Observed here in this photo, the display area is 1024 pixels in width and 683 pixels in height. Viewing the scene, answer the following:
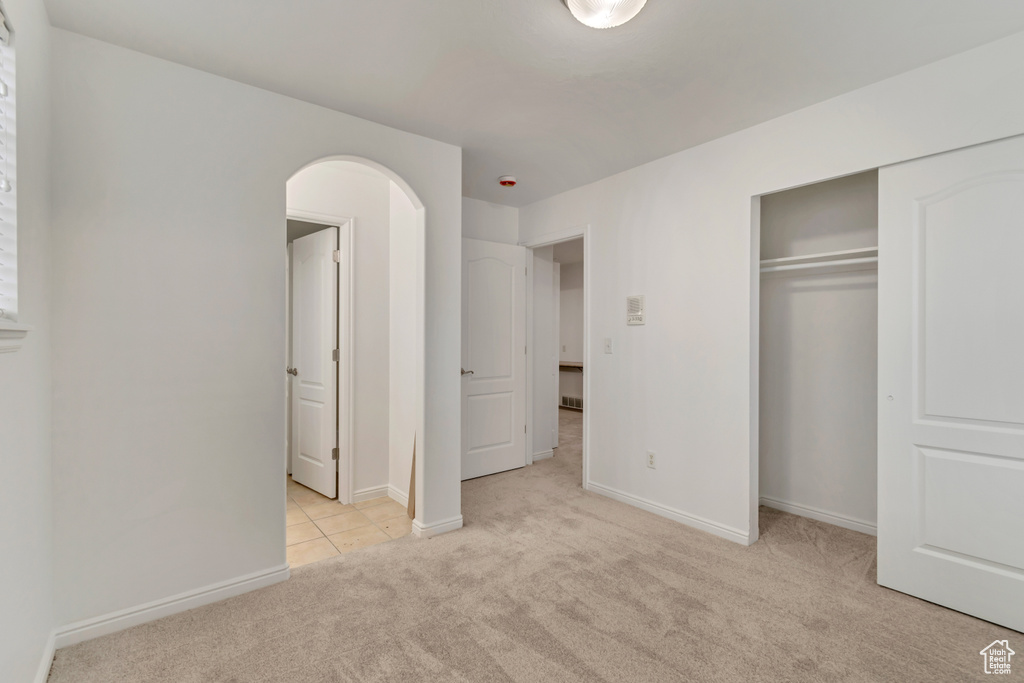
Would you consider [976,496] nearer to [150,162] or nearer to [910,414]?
[910,414]

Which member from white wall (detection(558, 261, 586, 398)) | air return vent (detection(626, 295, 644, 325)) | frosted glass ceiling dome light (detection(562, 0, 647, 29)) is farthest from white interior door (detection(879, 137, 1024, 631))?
white wall (detection(558, 261, 586, 398))

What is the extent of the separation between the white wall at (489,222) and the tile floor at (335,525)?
2404 millimetres

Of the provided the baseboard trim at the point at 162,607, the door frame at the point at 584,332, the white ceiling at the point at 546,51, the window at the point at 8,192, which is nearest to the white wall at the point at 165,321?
the baseboard trim at the point at 162,607

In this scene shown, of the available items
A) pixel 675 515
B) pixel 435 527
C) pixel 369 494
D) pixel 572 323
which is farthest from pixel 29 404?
pixel 572 323

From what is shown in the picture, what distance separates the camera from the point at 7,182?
4.62ft

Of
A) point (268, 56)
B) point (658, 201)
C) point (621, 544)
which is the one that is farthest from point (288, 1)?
point (621, 544)

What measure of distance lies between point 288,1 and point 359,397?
2.56 m

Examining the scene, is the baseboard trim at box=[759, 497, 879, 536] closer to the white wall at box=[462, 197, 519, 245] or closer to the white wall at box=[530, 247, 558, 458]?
the white wall at box=[530, 247, 558, 458]

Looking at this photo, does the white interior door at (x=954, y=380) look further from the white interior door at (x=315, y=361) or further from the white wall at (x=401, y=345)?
the white interior door at (x=315, y=361)

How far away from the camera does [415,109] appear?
2.63 metres

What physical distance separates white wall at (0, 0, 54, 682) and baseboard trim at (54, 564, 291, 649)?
4.4 inches

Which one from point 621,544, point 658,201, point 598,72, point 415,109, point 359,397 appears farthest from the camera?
point 359,397

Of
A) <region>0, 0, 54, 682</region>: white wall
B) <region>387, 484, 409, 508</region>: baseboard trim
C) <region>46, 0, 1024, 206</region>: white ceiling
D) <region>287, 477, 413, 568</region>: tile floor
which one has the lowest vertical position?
<region>287, 477, 413, 568</region>: tile floor

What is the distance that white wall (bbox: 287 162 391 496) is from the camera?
3.58 meters
